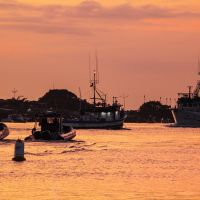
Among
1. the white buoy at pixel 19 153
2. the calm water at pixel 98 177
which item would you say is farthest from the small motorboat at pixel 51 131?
the white buoy at pixel 19 153

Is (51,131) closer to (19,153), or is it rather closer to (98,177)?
(19,153)

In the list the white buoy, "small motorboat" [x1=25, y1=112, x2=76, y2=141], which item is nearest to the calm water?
the white buoy

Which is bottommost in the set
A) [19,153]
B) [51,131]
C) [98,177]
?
[98,177]

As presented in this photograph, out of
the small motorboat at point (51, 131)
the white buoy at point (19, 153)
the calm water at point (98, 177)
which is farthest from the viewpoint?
the small motorboat at point (51, 131)

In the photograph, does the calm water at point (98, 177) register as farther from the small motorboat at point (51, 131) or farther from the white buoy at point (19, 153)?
the small motorboat at point (51, 131)

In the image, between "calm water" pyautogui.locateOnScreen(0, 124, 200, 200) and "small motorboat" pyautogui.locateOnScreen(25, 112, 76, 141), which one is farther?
"small motorboat" pyautogui.locateOnScreen(25, 112, 76, 141)

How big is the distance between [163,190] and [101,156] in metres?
40.3

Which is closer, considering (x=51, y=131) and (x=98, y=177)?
(x=98, y=177)

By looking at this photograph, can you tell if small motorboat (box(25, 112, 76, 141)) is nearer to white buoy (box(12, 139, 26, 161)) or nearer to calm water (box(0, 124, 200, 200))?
calm water (box(0, 124, 200, 200))

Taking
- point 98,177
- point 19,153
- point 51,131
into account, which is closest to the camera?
point 98,177

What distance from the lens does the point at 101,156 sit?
313 ft

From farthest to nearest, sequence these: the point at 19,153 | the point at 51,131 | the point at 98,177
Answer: the point at 51,131 → the point at 19,153 → the point at 98,177

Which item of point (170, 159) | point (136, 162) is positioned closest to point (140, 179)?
point (136, 162)

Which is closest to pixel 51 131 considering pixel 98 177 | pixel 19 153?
pixel 19 153
